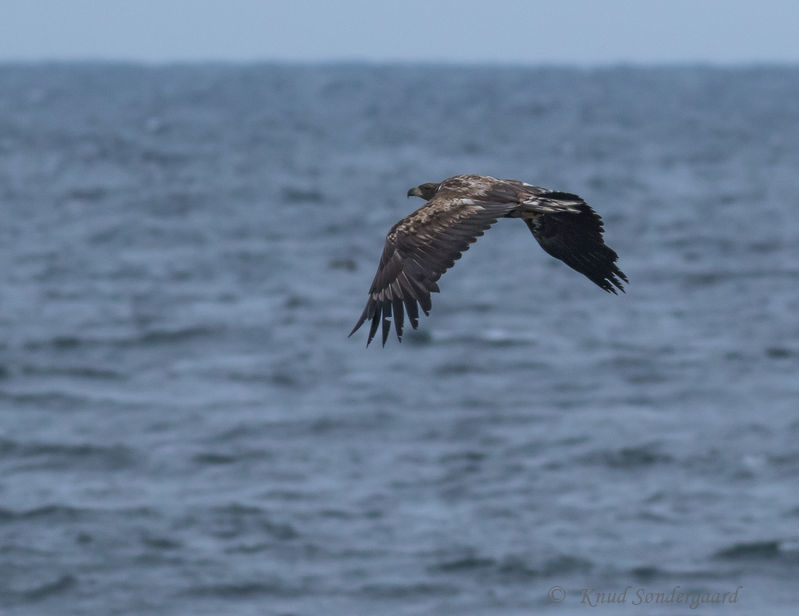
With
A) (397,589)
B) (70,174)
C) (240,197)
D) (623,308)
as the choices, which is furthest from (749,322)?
(70,174)

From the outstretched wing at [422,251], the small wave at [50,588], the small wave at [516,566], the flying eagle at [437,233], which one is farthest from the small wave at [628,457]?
the outstretched wing at [422,251]

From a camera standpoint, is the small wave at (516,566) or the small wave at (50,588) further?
the small wave at (516,566)

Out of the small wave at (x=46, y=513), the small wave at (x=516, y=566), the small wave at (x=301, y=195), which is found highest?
the small wave at (x=301, y=195)

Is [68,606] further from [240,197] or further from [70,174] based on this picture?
[70,174]

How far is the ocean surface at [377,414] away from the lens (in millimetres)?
15891

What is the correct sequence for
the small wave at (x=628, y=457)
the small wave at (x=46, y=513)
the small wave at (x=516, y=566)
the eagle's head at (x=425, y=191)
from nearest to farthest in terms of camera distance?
1. the eagle's head at (x=425, y=191)
2. the small wave at (x=516, y=566)
3. the small wave at (x=46, y=513)
4. the small wave at (x=628, y=457)

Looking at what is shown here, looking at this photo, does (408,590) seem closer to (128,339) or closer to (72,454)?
(72,454)

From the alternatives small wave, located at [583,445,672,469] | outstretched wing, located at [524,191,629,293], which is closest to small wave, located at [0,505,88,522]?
small wave, located at [583,445,672,469]

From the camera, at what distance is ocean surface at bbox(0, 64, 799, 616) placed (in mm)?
15891

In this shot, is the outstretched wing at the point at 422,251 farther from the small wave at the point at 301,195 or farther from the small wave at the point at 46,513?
the small wave at the point at 301,195

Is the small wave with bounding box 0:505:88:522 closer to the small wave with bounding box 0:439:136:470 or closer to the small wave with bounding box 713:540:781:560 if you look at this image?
the small wave with bounding box 0:439:136:470

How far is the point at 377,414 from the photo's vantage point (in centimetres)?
2220

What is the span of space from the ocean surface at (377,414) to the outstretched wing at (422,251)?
7965 mm

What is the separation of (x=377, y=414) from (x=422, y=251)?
14.7 metres
